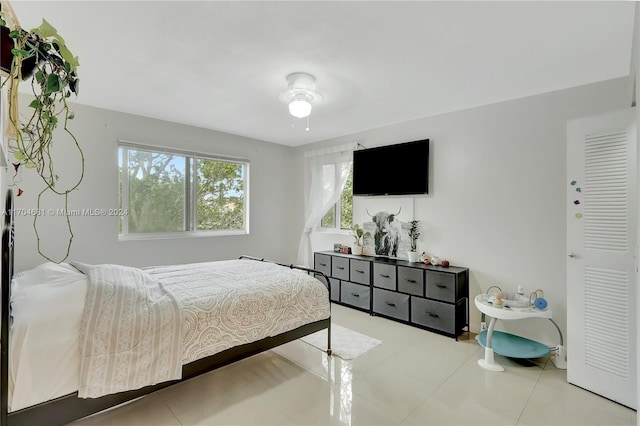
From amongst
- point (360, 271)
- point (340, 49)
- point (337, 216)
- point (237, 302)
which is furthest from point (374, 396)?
point (337, 216)

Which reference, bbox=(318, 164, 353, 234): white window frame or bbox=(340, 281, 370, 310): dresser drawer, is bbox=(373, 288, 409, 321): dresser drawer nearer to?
bbox=(340, 281, 370, 310): dresser drawer

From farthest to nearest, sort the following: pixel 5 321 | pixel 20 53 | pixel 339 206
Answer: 1. pixel 339 206
2. pixel 5 321
3. pixel 20 53

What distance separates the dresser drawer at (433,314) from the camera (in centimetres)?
328

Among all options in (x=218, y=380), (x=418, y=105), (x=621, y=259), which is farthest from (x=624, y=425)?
(x=418, y=105)

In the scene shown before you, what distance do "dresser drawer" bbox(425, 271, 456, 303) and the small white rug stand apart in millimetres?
811

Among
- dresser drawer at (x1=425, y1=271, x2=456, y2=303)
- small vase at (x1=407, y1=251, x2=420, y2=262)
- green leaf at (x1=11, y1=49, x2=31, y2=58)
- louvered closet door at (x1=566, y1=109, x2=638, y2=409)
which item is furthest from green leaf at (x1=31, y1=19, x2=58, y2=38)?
small vase at (x1=407, y1=251, x2=420, y2=262)

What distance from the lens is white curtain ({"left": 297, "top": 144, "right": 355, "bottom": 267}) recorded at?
15.8 feet

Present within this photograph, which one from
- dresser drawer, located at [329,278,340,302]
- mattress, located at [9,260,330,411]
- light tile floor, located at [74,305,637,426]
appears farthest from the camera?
dresser drawer, located at [329,278,340,302]

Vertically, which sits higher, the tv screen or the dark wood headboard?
the tv screen

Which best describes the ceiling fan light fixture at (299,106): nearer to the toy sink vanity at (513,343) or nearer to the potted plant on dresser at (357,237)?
the potted plant on dresser at (357,237)

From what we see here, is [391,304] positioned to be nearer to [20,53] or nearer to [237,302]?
[237,302]

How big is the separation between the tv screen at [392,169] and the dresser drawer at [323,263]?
1.05 meters

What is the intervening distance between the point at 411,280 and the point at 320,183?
223 cm

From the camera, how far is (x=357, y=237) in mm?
4488
